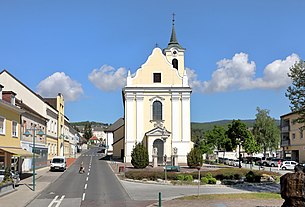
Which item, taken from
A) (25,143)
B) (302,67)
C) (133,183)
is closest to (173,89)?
(25,143)

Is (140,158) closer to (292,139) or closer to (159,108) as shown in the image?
(159,108)

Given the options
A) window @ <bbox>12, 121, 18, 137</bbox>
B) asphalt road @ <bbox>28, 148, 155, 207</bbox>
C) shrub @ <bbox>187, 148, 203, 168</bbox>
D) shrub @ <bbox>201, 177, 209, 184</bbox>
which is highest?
window @ <bbox>12, 121, 18, 137</bbox>

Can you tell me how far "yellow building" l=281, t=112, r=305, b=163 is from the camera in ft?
253

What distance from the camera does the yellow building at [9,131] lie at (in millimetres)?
36081

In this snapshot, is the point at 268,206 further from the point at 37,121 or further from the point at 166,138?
the point at 166,138

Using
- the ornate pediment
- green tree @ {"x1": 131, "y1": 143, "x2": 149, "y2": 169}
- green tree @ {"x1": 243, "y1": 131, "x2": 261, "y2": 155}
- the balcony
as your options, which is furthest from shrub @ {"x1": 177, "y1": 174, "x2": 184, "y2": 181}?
the balcony

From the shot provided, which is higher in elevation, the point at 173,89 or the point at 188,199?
the point at 173,89

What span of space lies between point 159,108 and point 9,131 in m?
34.3

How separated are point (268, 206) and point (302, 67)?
450 inches

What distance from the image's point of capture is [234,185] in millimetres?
35781

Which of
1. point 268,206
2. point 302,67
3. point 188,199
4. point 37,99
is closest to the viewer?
point 268,206

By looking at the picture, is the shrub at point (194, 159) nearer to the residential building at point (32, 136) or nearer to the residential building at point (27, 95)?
the residential building at point (32, 136)

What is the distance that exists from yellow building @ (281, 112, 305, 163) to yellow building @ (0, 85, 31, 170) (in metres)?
48.9

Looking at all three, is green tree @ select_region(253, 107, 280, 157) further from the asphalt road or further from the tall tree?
the asphalt road
